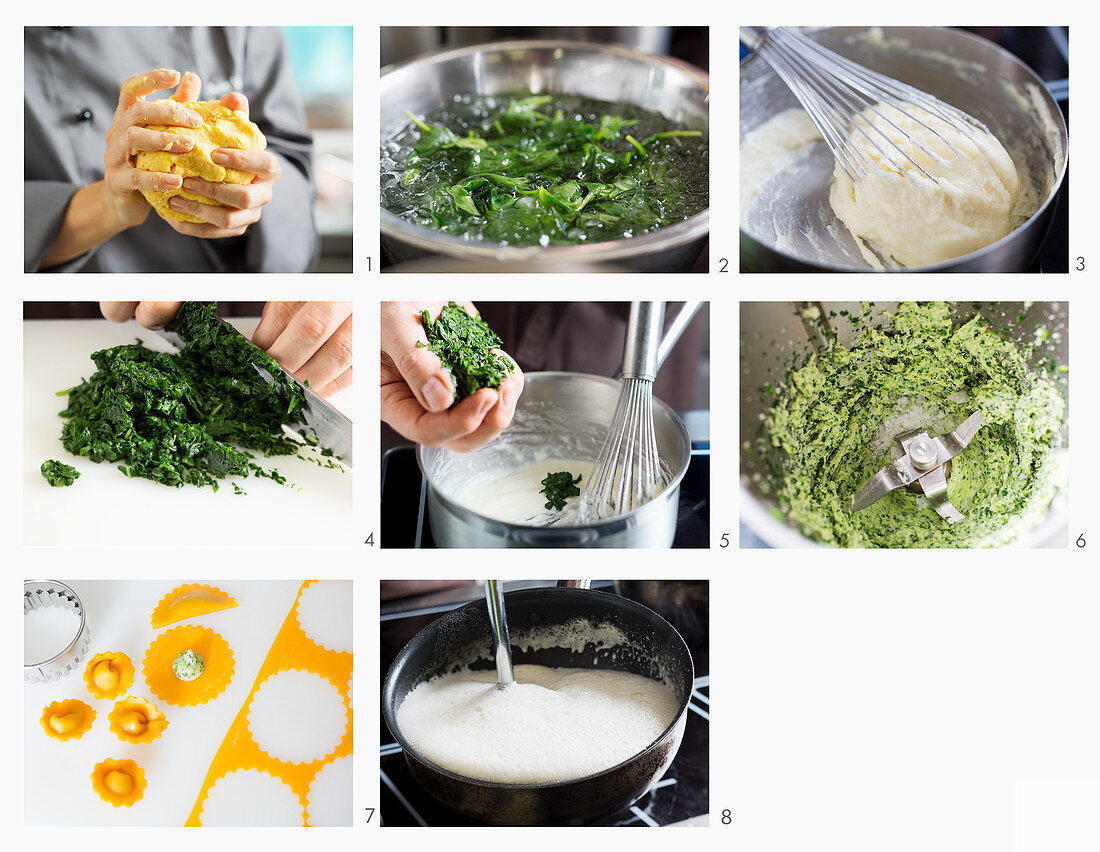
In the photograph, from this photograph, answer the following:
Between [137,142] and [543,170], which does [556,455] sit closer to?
[543,170]

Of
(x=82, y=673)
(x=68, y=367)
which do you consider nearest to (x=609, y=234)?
(x=68, y=367)

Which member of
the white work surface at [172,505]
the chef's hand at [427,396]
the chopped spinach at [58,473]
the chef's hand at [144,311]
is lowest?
the white work surface at [172,505]

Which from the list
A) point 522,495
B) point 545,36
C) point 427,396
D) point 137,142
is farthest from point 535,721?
point 545,36

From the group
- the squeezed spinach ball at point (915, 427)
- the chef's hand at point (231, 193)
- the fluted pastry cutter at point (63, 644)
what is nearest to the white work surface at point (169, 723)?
the fluted pastry cutter at point (63, 644)

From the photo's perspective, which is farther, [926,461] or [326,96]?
[326,96]

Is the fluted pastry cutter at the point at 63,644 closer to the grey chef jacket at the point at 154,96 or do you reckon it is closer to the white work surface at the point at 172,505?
the white work surface at the point at 172,505

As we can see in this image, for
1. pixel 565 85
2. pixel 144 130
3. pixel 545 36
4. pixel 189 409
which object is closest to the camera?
pixel 144 130
